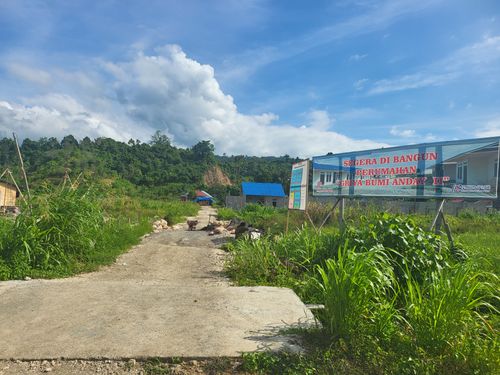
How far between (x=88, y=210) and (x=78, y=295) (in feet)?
10.7

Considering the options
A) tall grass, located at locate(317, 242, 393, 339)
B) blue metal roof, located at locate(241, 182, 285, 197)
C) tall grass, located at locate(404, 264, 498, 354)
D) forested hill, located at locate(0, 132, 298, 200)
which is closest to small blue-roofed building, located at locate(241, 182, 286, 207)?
blue metal roof, located at locate(241, 182, 285, 197)

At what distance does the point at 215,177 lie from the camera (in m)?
75.7

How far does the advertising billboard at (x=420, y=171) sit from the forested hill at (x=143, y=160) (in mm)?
37855

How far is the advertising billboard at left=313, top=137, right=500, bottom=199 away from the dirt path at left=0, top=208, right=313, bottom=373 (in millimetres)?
3366

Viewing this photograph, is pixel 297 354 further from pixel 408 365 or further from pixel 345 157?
pixel 345 157

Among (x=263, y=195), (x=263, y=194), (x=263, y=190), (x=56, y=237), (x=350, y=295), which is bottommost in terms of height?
(x=56, y=237)

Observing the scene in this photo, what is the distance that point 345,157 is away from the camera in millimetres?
7688

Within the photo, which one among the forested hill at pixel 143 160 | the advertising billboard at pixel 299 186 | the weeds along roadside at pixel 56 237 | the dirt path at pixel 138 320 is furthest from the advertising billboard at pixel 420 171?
the forested hill at pixel 143 160

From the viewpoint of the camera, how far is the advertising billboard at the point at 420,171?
19.0 feet

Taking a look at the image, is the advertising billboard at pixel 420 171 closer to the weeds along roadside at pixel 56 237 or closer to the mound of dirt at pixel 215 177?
the weeds along roadside at pixel 56 237

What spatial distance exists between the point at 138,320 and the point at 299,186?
564 centimetres

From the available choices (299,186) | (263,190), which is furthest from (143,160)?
(299,186)

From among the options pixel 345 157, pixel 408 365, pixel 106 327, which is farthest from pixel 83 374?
pixel 345 157

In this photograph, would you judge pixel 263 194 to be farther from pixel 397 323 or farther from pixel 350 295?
pixel 350 295
